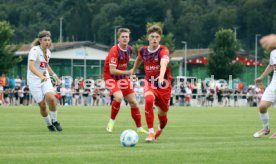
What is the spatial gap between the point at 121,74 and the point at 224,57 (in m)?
63.2

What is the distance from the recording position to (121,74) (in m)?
16.7

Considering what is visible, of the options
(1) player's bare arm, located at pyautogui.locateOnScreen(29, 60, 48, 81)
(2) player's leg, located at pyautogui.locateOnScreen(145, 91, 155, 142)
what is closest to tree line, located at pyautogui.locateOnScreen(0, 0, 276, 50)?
(1) player's bare arm, located at pyautogui.locateOnScreen(29, 60, 48, 81)

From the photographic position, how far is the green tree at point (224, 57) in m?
79.1

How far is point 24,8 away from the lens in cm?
15075

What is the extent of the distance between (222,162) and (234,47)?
7044cm

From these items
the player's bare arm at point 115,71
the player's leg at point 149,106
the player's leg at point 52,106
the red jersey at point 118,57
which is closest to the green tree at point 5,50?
the player's leg at point 52,106

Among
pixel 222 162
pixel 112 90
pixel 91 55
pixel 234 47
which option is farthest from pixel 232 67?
pixel 222 162

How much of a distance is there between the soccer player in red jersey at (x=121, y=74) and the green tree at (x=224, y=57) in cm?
6185

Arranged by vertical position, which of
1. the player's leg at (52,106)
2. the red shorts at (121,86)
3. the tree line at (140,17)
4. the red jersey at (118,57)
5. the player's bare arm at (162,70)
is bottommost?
the player's leg at (52,106)

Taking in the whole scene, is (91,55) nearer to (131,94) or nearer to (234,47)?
(234,47)

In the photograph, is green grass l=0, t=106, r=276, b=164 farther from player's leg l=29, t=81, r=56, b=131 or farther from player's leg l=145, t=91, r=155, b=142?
player's leg l=29, t=81, r=56, b=131

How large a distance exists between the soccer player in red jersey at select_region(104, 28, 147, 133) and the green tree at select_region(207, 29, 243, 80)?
61.9 meters

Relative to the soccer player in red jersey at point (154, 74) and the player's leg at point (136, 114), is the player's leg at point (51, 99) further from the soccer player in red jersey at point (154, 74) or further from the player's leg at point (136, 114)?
the soccer player in red jersey at point (154, 74)

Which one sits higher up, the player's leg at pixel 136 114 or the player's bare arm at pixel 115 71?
the player's bare arm at pixel 115 71
